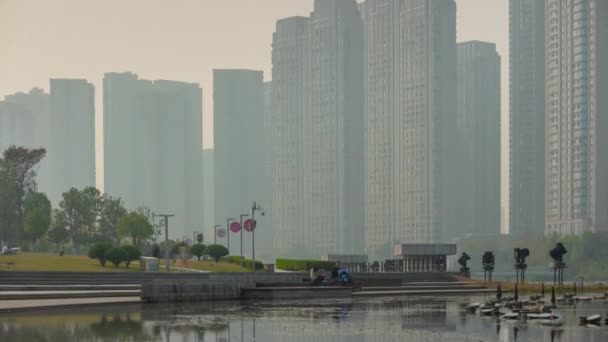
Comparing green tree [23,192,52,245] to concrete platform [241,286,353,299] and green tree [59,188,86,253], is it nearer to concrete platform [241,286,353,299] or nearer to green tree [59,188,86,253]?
green tree [59,188,86,253]

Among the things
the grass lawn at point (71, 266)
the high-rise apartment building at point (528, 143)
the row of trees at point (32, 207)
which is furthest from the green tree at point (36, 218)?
the high-rise apartment building at point (528, 143)

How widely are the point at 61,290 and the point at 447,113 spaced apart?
146m

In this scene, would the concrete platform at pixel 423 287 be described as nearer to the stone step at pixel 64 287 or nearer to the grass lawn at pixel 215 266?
the stone step at pixel 64 287

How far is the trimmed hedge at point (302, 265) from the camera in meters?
62.1

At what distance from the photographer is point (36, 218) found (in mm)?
91875

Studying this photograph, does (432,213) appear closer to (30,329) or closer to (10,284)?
(10,284)

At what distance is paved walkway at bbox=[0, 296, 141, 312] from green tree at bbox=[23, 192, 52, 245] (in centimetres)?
5502

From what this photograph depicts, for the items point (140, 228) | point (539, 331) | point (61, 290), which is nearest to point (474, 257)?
point (140, 228)

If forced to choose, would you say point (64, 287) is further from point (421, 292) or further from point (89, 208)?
point (89, 208)

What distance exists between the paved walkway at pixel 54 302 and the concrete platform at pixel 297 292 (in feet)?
16.8

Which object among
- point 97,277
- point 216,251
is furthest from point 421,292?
point 216,251

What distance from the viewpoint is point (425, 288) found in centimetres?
5069

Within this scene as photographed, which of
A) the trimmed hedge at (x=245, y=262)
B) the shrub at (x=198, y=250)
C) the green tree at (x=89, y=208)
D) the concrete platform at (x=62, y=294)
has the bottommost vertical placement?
the trimmed hedge at (x=245, y=262)

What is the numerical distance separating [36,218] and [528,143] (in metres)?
124
